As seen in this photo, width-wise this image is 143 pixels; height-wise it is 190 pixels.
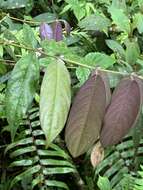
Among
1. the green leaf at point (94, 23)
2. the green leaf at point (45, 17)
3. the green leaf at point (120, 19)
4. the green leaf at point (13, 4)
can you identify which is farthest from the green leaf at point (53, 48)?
the green leaf at point (13, 4)

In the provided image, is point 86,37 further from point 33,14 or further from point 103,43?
point 33,14

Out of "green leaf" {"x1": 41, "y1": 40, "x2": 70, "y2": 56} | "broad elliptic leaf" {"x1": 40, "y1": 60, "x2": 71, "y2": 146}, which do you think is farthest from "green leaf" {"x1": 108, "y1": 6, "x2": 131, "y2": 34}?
"broad elliptic leaf" {"x1": 40, "y1": 60, "x2": 71, "y2": 146}

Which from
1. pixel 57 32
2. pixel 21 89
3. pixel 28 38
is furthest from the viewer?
pixel 57 32

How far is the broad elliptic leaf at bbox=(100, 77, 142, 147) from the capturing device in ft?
2.22

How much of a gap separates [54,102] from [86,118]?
5cm

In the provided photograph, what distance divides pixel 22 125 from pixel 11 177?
0.23m

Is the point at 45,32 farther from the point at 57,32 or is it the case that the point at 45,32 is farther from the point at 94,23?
the point at 94,23

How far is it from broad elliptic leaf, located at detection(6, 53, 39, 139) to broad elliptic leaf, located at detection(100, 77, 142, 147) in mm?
184

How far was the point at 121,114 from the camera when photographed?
2.22ft

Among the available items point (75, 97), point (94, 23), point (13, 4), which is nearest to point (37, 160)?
point (94, 23)

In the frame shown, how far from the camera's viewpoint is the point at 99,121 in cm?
68

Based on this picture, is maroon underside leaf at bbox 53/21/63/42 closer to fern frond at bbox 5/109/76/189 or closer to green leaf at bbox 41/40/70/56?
green leaf at bbox 41/40/70/56

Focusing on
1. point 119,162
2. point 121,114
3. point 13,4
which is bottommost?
point 119,162

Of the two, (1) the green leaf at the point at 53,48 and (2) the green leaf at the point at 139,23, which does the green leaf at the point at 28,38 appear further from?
(2) the green leaf at the point at 139,23
